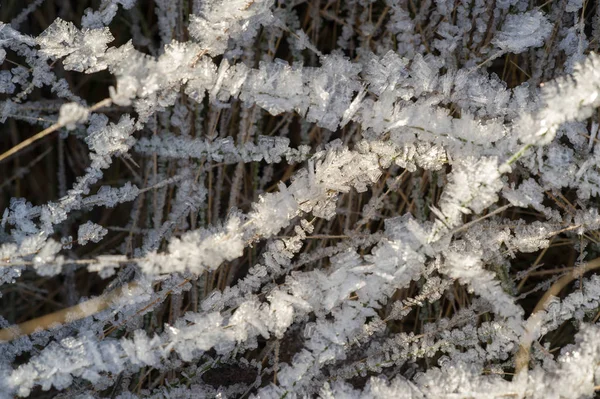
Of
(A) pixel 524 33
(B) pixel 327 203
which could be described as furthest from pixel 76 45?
(A) pixel 524 33

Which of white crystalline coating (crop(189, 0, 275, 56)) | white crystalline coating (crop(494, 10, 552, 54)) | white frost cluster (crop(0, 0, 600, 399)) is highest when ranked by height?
white crystalline coating (crop(189, 0, 275, 56))

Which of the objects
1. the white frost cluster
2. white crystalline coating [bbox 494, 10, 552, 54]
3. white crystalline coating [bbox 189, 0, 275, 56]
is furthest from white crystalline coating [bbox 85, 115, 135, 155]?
white crystalline coating [bbox 494, 10, 552, 54]

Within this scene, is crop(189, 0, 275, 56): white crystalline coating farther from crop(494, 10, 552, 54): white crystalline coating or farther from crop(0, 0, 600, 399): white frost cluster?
crop(494, 10, 552, 54): white crystalline coating

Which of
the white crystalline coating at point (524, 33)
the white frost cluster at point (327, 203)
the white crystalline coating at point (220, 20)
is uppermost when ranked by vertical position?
the white crystalline coating at point (220, 20)

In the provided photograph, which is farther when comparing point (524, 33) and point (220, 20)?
point (524, 33)

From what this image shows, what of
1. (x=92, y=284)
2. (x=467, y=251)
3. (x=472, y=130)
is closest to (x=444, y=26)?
(x=472, y=130)

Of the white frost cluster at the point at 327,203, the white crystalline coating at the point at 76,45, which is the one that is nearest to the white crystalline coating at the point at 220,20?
the white frost cluster at the point at 327,203

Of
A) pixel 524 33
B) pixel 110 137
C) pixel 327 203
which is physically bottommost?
pixel 327 203

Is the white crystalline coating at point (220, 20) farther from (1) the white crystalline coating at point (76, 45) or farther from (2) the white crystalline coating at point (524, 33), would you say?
(2) the white crystalline coating at point (524, 33)

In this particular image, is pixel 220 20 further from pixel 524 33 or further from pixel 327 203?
pixel 524 33

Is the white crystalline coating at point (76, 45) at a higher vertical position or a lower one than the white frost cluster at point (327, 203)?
higher
